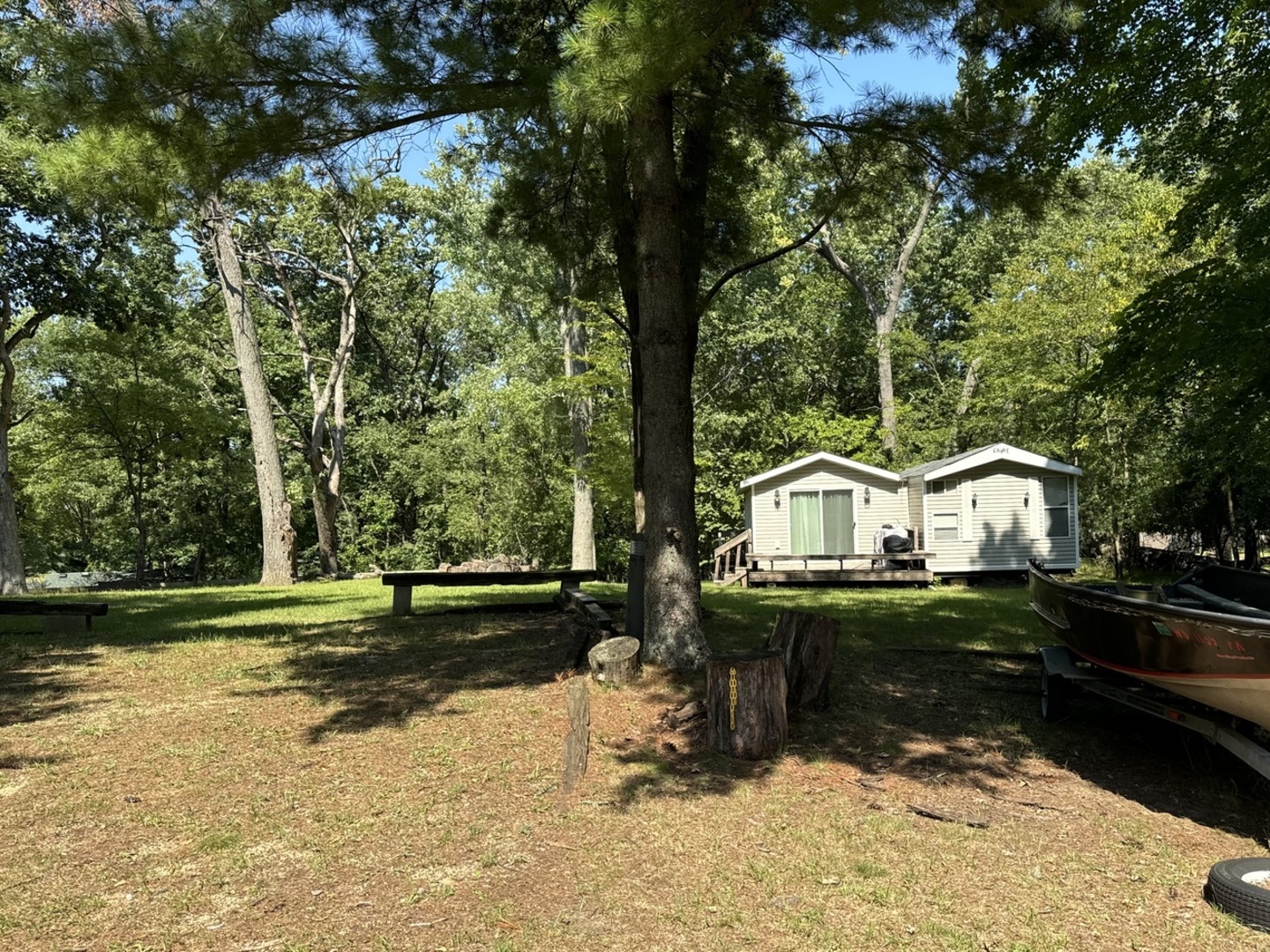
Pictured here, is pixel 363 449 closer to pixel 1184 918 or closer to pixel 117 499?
pixel 117 499

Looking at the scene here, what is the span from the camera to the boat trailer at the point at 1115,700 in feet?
13.1

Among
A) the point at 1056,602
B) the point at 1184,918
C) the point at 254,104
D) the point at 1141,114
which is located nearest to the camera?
the point at 1184,918

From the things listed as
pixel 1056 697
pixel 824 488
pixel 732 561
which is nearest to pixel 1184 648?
pixel 1056 697

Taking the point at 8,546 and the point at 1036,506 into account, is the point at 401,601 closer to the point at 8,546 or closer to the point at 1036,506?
the point at 8,546

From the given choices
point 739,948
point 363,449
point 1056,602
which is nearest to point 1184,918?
point 739,948

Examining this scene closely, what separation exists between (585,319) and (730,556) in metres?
7.70

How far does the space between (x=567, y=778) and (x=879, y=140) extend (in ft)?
19.0

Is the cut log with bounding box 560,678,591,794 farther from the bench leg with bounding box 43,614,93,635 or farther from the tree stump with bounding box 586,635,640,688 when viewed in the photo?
the bench leg with bounding box 43,614,93,635

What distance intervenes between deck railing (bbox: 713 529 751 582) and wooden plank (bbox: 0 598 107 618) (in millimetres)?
12140

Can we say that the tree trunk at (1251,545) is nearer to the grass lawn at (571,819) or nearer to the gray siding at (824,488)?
the gray siding at (824,488)

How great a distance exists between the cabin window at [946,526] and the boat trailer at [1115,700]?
42.8ft

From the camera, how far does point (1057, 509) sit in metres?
18.9

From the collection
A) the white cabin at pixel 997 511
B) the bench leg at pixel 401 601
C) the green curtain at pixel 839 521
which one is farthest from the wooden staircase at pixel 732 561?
the bench leg at pixel 401 601

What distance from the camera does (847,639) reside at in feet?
29.1
